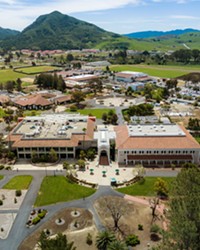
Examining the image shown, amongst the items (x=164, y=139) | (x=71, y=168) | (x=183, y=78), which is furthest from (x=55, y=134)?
(x=183, y=78)

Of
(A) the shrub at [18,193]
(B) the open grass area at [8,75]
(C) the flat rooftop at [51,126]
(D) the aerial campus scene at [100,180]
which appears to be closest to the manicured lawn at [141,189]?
(D) the aerial campus scene at [100,180]

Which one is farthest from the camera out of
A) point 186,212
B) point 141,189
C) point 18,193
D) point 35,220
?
point 141,189

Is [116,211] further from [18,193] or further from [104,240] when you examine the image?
[18,193]

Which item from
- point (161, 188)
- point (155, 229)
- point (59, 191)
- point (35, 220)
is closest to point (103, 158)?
point (59, 191)

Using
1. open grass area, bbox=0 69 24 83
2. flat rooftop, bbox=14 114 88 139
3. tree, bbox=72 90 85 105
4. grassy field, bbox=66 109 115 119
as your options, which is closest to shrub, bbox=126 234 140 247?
flat rooftop, bbox=14 114 88 139

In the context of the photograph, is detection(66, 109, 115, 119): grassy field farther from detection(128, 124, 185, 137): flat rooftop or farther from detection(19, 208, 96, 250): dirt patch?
detection(19, 208, 96, 250): dirt patch

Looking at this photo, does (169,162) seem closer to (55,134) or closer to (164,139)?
(164,139)
